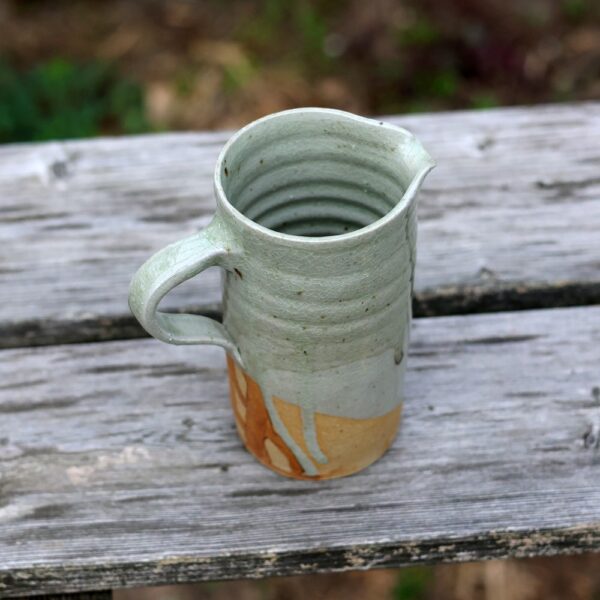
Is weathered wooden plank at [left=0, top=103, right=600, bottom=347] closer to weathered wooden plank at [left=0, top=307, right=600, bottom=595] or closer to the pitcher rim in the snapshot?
weathered wooden plank at [left=0, top=307, right=600, bottom=595]

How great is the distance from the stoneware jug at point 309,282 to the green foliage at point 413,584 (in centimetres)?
85

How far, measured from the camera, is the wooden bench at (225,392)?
95 centimetres

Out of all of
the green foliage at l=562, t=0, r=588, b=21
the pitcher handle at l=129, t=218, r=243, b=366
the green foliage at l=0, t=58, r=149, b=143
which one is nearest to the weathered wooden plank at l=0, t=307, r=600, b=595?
the pitcher handle at l=129, t=218, r=243, b=366

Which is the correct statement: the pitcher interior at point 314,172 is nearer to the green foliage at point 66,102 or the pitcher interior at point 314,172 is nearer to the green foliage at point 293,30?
the green foliage at point 66,102

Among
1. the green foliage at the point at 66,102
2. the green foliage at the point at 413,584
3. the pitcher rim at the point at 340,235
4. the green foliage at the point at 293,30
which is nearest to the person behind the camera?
the pitcher rim at the point at 340,235

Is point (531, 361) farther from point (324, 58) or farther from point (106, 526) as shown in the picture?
point (324, 58)

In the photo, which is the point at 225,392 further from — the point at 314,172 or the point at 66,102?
the point at 66,102

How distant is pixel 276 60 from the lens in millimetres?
2688

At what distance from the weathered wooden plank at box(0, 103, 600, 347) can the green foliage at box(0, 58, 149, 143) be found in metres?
0.94

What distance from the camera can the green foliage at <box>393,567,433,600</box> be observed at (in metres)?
1.77

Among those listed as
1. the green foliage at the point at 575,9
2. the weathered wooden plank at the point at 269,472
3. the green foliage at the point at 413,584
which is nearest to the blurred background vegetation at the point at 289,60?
the green foliage at the point at 575,9

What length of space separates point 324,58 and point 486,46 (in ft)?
1.51

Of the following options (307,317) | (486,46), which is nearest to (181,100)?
(486,46)

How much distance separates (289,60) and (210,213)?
1.49m
